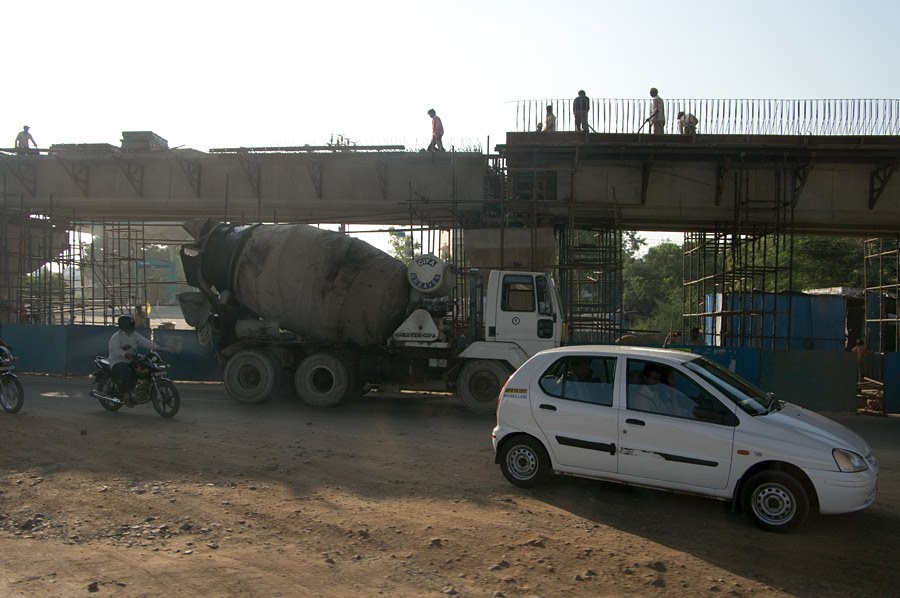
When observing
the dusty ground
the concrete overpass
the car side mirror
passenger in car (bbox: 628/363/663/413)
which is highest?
the concrete overpass

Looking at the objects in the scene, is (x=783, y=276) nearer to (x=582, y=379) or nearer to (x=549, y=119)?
(x=549, y=119)

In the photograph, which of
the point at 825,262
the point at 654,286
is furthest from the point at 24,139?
the point at 654,286

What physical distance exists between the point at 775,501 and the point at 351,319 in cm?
875

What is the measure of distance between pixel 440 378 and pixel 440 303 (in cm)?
140

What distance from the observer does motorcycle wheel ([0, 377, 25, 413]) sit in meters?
11.4

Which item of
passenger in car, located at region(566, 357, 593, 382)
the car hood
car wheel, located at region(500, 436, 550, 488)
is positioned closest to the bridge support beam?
the car hood

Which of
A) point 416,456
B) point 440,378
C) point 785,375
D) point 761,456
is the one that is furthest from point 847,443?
point 785,375

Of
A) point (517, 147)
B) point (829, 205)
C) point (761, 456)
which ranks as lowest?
point (761, 456)

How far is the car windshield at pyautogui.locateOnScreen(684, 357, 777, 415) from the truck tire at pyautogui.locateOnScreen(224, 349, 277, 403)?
8.81m

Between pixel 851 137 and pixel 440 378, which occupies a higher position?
pixel 851 137

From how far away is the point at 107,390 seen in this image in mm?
11930

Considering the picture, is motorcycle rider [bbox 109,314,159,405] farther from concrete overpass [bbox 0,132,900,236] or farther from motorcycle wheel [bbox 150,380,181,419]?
concrete overpass [bbox 0,132,900,236]

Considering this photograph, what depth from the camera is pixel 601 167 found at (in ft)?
57.2

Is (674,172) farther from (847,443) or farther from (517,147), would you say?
(847,443)
